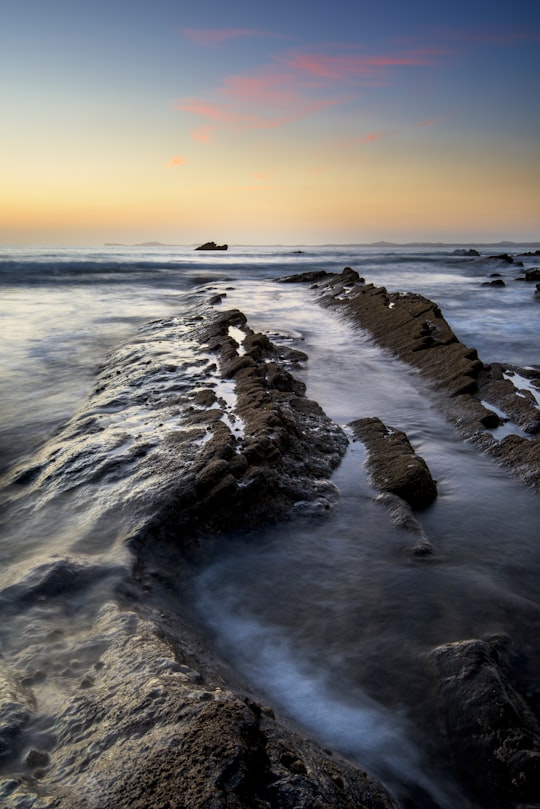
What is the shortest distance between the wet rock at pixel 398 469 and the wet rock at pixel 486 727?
1.73 metres

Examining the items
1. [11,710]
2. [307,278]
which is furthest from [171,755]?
[307,278]

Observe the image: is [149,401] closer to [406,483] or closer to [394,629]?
[406,483]

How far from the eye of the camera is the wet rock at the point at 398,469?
14.0ft

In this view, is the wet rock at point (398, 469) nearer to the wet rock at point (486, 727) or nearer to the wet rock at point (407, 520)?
the wet rock at point (407, 520)

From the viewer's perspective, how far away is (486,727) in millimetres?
2205

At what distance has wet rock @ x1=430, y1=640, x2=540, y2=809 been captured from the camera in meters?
2.02

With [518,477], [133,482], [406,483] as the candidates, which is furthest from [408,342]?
[133,482]

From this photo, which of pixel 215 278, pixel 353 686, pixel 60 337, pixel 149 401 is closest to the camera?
pixel 353 686

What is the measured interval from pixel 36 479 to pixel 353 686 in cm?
345

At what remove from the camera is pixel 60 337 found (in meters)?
13.0

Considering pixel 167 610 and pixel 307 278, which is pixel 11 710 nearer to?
pixel 167 610

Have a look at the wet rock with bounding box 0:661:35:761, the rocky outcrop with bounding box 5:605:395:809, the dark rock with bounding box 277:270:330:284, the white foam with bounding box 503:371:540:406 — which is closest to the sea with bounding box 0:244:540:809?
the wet rock with bounding box 0:661:35:761

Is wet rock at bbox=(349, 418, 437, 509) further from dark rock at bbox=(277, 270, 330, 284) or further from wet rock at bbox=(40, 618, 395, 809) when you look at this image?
dark rock at bbox=(277, 270, 330, 284)

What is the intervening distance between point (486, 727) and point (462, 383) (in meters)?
5.60
